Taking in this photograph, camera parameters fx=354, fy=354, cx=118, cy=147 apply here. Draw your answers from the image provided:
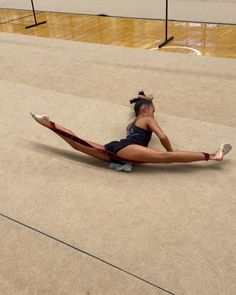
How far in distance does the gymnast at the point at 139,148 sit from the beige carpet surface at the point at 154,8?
3.72 meters

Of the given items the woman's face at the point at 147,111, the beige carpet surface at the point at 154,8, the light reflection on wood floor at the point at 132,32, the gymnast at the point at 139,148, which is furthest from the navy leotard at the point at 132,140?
the beige carpet surface at the point at 154,8

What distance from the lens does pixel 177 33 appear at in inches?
198

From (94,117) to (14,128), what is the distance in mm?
632

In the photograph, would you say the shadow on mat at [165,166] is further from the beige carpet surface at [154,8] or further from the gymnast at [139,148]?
the beige carpet surface at [154,8]

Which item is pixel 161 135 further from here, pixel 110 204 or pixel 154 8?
pixel 154 8

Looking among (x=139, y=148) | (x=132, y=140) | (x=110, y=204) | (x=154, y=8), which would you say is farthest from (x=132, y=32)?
(x=110, y=204)

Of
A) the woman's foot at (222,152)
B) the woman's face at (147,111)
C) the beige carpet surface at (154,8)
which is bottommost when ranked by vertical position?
the beige carpet surface at (154,8)

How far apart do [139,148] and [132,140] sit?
112 mm

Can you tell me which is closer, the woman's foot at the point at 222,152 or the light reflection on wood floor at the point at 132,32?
the woman's foot at the point at 222,152

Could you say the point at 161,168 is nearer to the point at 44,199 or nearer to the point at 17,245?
the point at 44,199

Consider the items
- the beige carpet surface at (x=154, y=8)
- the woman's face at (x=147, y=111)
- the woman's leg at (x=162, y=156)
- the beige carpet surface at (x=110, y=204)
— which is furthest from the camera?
the beige carpet surface at (x=154, y=8)

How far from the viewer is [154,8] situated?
21.2ft

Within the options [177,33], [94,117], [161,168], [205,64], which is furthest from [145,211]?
[177,33]

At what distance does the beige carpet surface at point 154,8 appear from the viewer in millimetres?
5625
